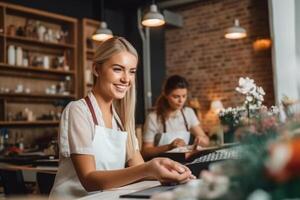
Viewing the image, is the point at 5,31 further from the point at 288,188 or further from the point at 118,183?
the point at 288,188

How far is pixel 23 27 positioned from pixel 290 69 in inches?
150

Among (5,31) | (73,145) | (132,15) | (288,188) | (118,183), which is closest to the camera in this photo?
(288,188)

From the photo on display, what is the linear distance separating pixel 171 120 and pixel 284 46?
2.39 metres

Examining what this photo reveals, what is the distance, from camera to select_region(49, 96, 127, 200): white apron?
167 centimetres

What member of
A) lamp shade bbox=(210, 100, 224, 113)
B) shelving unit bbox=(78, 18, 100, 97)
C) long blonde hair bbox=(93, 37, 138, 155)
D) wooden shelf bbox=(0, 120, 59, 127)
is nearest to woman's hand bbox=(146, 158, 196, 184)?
long blonde hair bbox=(93, 37, 138, 155)

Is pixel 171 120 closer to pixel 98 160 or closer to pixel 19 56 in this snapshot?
pixel 98 160

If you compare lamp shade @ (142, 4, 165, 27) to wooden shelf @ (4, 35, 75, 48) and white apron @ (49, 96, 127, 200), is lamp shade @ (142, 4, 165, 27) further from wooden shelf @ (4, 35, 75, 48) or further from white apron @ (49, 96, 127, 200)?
white apron @ (49, 96, 127, 200)

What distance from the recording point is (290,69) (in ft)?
18.2

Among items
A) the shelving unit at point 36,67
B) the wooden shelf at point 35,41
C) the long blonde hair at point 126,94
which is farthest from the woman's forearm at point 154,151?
the wooden shelf at point 35,41

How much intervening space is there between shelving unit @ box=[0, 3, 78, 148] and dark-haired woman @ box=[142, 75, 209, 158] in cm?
235

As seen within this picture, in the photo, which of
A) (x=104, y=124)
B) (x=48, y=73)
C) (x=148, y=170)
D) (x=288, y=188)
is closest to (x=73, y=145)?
(x=104, y=124)

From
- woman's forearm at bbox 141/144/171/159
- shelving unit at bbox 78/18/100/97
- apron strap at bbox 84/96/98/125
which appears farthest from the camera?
shelving unit at bbox 78/18/100/97

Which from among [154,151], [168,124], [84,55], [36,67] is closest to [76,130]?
[154,151]

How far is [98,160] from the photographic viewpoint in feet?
5.84
